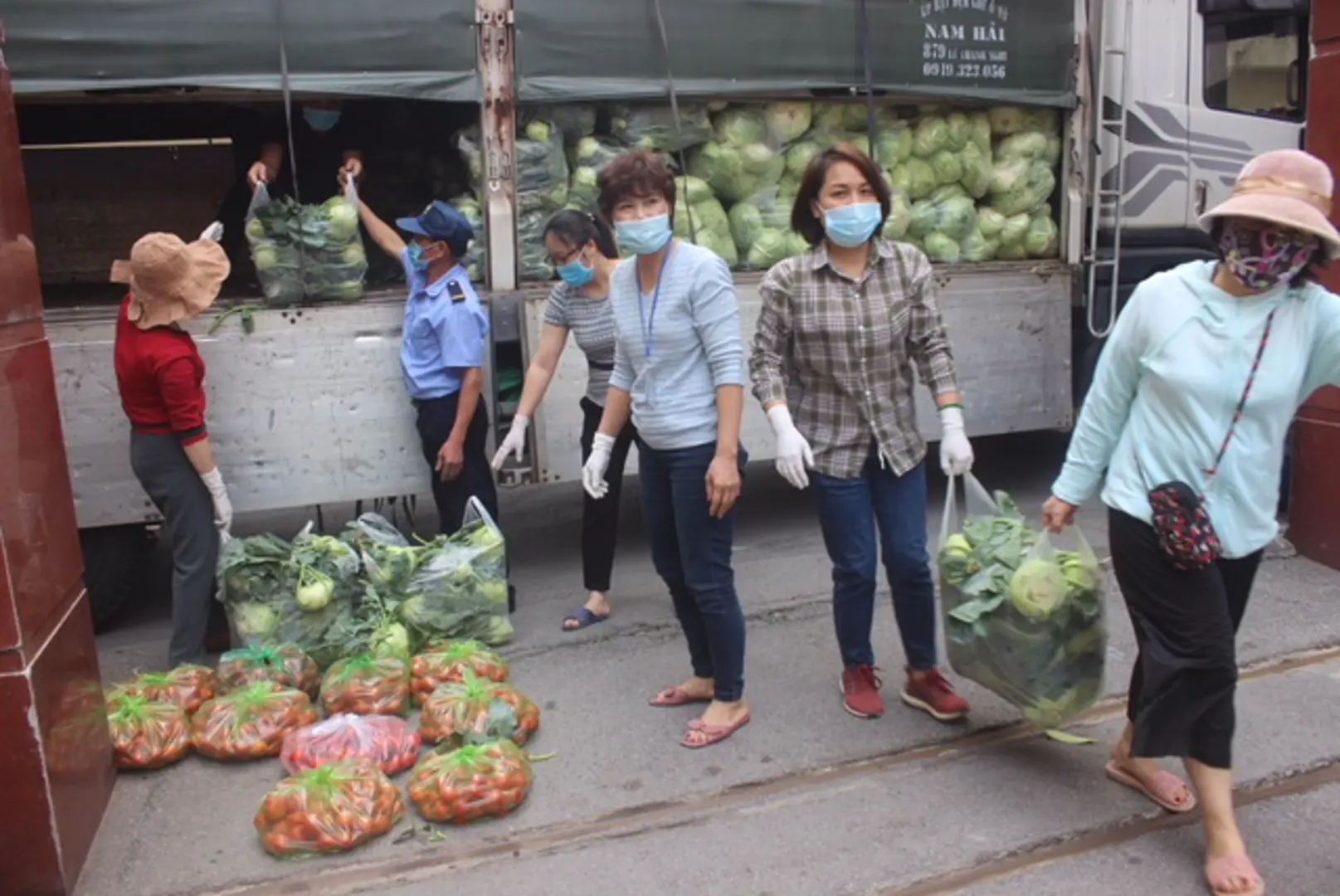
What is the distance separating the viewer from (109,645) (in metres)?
4.93

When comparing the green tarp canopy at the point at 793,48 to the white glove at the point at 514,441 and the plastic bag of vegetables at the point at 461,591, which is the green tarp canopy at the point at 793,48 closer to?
the white glove at the point at 514,441

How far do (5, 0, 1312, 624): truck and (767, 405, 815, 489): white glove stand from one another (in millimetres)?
1998

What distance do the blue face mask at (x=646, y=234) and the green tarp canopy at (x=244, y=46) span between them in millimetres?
1938

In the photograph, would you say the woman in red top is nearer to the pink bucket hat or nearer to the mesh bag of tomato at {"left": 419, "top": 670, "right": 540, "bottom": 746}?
the mesh bag of tomato at {"left": 419, "top": 670, "right": 540, "bottom": 746}

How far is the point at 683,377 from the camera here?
349 centimetres

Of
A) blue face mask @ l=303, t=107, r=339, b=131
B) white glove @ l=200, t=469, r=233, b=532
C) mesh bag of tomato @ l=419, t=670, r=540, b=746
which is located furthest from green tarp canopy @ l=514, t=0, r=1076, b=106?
mesh bag of tomato @ l=419, t=670, r=540, b=746

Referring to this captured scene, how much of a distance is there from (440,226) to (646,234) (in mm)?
1513

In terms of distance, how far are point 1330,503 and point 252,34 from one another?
15.9 feet


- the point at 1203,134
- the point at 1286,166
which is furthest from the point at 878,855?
the point at 1203,134

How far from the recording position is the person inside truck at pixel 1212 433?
105 inches

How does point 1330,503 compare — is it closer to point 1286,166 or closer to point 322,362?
point 1286,166

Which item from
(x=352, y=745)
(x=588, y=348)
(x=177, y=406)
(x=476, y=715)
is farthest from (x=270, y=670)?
(x=588, y=348)

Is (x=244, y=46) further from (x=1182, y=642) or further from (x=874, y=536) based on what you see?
(x=1182, y=642)

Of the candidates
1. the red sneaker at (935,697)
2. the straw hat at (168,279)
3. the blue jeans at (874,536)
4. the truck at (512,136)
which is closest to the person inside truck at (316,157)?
the truck at (512,136)
